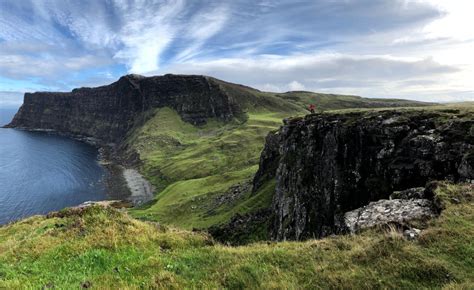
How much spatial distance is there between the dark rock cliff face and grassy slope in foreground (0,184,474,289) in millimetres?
8278

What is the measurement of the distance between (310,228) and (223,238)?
20299 mm

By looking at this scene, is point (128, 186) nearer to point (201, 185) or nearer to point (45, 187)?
point (45, 187)

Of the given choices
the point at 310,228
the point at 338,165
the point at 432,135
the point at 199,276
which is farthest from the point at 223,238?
the point at 199,276

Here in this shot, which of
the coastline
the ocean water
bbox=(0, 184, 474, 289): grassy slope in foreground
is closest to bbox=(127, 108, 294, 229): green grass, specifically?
the coastline

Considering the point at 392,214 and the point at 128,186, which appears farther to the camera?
the point at 128,186

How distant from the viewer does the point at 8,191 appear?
140 meters

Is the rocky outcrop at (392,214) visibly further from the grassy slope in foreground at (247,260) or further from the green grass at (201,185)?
the green grass at (201,185)

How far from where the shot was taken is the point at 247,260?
1430 cm

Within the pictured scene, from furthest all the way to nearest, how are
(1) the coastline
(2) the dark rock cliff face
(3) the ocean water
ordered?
(1) the coastline, (3) the ocean water, (2) the dark rock cliff face

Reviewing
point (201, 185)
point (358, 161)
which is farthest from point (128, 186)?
point (358, 161)

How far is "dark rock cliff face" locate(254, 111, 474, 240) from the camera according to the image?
32156 millimetres

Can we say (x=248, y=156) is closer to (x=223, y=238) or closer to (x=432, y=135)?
(x=223, y=238)

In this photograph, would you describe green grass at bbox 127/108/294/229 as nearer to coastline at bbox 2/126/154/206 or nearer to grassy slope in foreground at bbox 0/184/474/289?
coastline at bbox 2/126/154/206

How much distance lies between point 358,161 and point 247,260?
30613 mm
